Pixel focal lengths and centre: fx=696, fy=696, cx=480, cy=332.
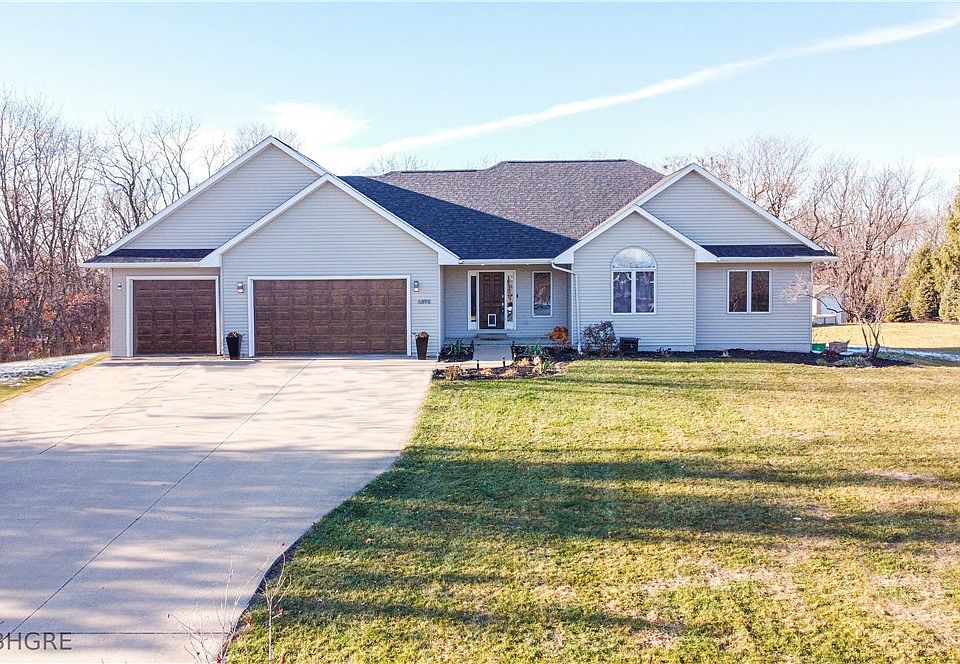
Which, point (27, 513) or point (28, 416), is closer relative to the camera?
point (27, 513)

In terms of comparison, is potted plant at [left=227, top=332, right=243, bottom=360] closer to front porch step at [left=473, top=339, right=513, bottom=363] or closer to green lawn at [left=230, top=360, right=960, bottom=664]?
front porch step at [left=473, top=339, right=513, bottom=363]

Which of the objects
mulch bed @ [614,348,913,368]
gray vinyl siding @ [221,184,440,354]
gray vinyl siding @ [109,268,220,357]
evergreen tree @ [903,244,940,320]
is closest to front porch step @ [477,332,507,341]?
gray vinyl siding @ [221,184,440,354]

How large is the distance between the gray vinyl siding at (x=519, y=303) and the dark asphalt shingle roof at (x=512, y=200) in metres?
0.98

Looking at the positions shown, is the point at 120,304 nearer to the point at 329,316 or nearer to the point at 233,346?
the point at 233,346

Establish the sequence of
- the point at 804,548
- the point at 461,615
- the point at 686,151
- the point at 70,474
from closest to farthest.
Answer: the point at 461,615
the point at 804,548
the point at 70,474
the point at 686,151

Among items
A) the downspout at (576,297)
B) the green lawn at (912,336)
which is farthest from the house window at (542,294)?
the green lawn at (912,336)

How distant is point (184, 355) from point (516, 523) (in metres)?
15.8

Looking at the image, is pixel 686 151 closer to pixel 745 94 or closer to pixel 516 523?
pixel 745 94

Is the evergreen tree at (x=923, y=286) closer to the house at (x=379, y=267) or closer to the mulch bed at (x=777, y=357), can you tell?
the house at (x=379, y=267)

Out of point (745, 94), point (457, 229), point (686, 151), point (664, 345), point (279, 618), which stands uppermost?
point (686, 151)

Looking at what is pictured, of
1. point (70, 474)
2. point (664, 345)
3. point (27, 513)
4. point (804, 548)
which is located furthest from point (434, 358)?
point (804, 548)

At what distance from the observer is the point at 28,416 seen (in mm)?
12039

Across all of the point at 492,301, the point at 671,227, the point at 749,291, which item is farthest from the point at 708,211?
the point at 492,301

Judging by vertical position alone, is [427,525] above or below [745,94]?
below
